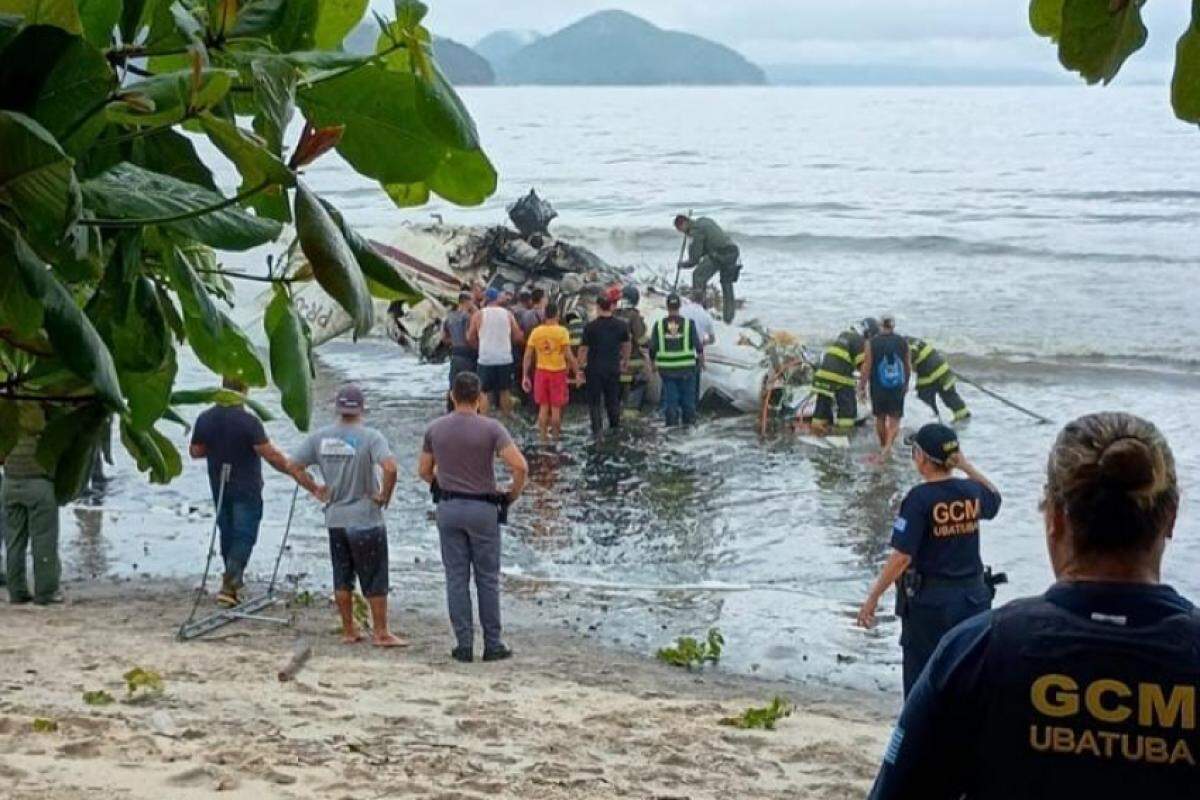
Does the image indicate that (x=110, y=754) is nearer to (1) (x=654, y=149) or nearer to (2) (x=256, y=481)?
(2) (x=256, y=481)

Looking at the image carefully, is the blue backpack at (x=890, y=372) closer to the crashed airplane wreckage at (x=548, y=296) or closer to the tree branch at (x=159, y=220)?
the crashed airplane wreckage at (x=548, y=296)

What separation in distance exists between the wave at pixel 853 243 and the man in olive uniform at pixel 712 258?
17504mm

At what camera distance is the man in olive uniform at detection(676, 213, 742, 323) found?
24.5 metres

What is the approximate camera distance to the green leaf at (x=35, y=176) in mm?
1783

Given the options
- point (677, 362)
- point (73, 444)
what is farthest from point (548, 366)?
point (73, 444)

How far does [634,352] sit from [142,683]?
41.6 ft

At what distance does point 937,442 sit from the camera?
7.72 meters

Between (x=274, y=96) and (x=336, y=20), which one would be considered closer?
(x=274, y=96)

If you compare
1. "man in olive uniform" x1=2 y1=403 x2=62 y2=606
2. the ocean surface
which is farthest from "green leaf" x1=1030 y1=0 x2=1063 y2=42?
"man in olive uniform" x1=2 y1=403 x2=62 y2=606

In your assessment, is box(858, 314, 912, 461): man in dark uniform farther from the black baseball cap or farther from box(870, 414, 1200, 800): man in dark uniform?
box(870, 414, 1200, 800): man in dark uniform

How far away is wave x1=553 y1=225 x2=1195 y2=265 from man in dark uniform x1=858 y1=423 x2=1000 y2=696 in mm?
34603

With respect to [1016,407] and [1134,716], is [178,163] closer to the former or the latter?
[1134,716]

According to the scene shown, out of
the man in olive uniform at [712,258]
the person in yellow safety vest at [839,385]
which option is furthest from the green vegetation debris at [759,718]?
the man in olive uniform at [712,258]

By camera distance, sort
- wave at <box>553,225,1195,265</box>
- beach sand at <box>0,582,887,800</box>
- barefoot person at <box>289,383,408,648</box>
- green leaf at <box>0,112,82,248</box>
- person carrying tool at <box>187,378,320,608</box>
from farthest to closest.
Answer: wave at <box>553,225,1195,265</box>, person carrying tool at <box>187,378,320,608</box>, barefoot person at <box>289,383,408,648</box>, beach sand at <box>0,582,887,800</box>, green leaf at <box>0,112,82,248</box>
